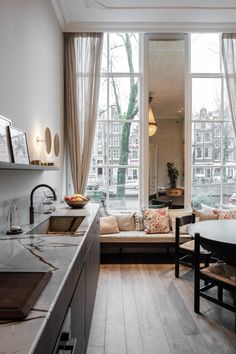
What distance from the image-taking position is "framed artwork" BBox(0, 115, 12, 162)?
2.12m

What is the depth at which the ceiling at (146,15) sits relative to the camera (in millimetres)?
4098

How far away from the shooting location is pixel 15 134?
8.00ft

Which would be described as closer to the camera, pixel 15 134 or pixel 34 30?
pixel 15 134

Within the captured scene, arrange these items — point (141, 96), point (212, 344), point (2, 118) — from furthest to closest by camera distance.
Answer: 1. point (141, 96)
2. point (212, 344)
3. point (2, 118)

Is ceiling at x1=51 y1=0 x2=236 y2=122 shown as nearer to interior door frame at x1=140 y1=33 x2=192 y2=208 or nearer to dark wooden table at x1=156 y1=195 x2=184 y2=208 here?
interior door frame at x1=140 y1=33 x2=192 y2=208

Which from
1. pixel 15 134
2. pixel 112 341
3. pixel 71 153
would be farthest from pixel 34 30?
pixel 112 341

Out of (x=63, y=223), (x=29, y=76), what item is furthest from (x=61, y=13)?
(x=63, y=223)

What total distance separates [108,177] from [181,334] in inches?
118

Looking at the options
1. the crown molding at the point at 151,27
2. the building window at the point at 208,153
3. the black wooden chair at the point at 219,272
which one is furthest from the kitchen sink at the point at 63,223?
the crown molding at the point at 151,27

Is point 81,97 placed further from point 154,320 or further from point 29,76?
point 154,320

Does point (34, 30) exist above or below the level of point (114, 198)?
above

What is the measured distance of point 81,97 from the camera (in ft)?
15.9

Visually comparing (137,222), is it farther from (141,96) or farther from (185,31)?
(185,31)

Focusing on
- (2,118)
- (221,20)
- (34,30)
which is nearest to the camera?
(2,118)
